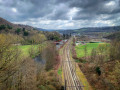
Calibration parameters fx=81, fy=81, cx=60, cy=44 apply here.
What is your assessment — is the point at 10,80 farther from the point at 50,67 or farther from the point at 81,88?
the point at 50,67

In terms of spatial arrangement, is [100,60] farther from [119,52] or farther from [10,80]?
[10,80]

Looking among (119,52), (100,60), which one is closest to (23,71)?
(100,60)

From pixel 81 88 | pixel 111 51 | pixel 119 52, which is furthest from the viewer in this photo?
pixel 111 51

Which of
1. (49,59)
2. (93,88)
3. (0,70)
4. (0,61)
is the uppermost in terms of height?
(0,61)

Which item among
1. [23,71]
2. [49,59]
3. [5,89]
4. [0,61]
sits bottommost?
[49,59]

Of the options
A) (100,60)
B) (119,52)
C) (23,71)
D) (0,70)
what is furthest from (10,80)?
(119,52)

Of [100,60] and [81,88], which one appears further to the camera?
[100,60]

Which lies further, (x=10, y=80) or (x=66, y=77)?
(x=66, y=77)

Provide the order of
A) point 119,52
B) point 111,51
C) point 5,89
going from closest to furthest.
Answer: point 5,89
point 119,52
point 111,51

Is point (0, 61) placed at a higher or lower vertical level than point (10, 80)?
higher
